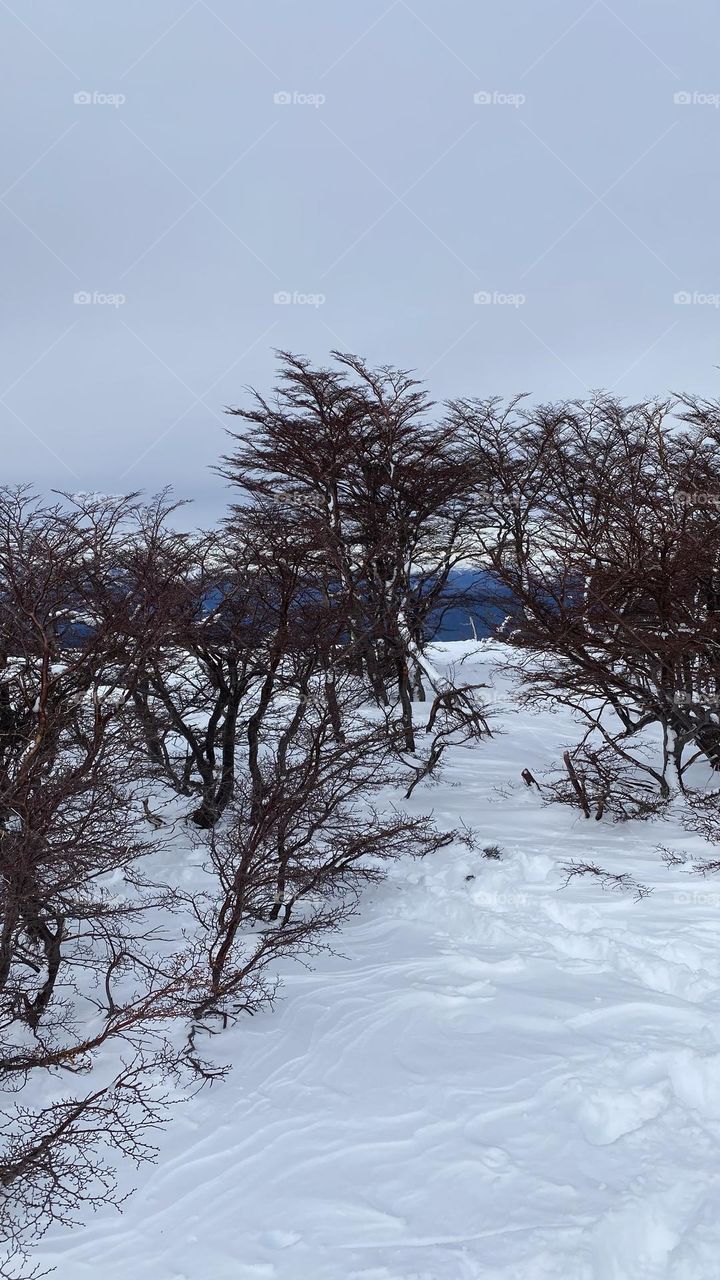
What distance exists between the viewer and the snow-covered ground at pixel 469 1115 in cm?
555

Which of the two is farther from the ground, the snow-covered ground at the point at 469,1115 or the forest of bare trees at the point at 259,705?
the forest of bare trees at the point at 259,705

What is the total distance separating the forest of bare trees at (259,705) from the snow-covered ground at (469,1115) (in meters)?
0.70

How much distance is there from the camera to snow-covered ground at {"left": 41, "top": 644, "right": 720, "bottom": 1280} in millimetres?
5555

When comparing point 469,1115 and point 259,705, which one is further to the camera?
point 259,705

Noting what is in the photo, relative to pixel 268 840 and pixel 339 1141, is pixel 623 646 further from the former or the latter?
pixel 339 1141

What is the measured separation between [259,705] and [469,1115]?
29.8ft

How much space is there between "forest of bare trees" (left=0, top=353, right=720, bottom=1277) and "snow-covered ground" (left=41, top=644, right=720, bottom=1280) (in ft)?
2.29

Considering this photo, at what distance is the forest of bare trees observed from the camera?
8445 mm

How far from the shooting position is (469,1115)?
6.95 meters

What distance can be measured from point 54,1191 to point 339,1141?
8.27ft

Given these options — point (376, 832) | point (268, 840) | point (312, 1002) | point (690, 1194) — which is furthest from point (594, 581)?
point (690, 1194)

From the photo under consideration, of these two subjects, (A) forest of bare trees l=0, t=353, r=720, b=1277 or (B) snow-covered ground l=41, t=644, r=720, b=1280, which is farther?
(A) forest of bare trees l=0, t=353, r=720, b=1277

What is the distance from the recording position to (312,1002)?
9375 mm

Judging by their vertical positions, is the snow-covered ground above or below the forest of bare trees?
below
